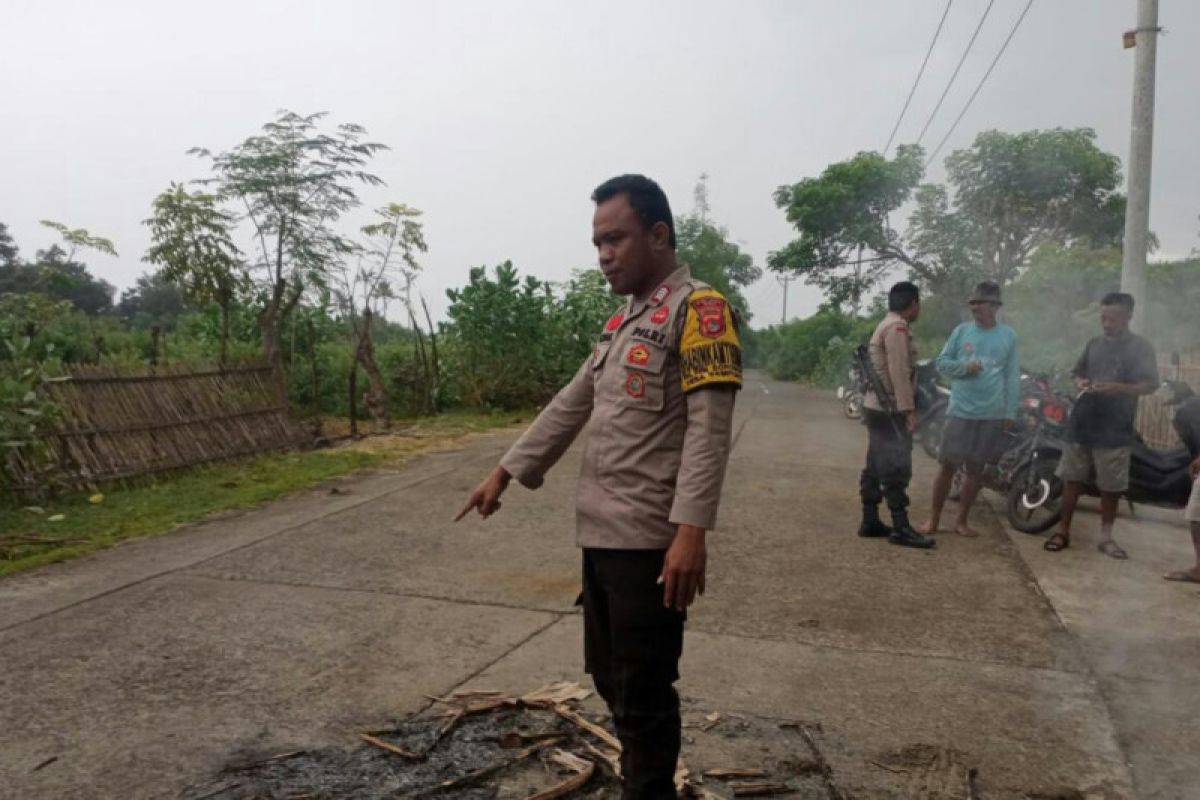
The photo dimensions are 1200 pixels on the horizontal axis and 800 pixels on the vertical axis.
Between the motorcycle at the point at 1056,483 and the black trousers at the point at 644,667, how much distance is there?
4466mm

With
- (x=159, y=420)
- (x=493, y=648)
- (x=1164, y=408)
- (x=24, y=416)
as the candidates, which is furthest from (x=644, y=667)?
(x=1164, y=408)

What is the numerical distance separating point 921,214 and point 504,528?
53.4 ft

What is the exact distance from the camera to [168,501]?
676 centimetres

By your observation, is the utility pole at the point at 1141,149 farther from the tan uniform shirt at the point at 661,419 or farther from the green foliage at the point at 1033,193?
the green foliage at the point at 1033,193

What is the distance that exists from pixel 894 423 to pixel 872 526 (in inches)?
26.1

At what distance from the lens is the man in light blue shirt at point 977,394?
578 centimetres

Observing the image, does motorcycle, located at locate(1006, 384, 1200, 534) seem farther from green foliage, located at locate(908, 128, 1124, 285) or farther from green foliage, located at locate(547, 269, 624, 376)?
green foliage, located at locate(908, 128, 1124, 285)

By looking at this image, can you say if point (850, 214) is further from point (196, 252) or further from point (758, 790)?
point (758, 790)

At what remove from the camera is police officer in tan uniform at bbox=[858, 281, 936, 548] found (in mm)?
5648

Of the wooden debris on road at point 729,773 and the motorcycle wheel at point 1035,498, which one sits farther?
the motorcycle wheel at point 1035,498

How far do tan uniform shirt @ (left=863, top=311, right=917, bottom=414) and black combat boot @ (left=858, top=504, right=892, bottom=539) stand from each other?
0.64 metres

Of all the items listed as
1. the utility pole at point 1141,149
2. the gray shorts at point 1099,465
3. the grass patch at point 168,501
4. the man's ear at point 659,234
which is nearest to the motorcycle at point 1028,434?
the gray shorts at point 1099,465

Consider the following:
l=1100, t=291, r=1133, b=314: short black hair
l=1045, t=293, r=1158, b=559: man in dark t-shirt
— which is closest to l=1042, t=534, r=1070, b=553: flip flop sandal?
l=1045, t=293, r=1158, b=559: man in dark t-shirt

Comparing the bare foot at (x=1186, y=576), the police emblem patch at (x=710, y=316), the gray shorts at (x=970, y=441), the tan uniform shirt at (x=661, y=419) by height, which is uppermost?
the police emblem patch at (x=710, y=316)
